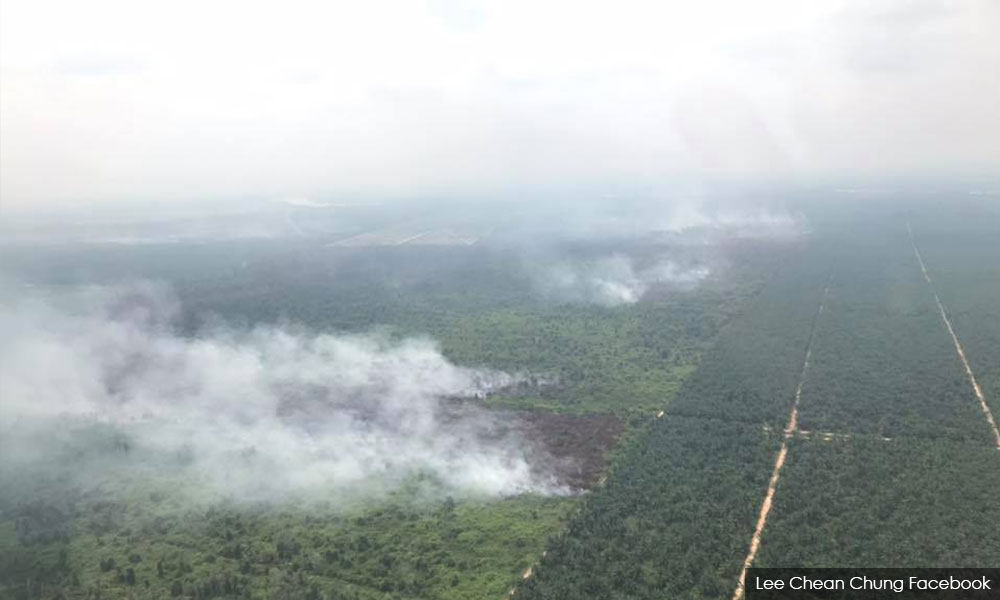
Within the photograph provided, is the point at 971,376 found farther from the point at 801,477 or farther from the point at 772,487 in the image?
the point at 772,487

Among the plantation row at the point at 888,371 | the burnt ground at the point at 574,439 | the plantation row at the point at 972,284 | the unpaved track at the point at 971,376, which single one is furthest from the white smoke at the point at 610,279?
the burnt ground at the point at 574,439

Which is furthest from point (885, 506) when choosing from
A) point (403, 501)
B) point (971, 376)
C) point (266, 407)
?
point (266, 407)

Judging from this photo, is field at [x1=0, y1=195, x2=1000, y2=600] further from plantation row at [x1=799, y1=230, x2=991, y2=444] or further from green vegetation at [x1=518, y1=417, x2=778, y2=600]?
plantation row at [x1=799, y1=230, x2=991, y2=444]

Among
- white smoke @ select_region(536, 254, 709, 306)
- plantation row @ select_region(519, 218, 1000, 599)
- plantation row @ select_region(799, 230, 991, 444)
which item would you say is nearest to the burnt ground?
plantation row @ select_region(519, 218, 1000, 599)

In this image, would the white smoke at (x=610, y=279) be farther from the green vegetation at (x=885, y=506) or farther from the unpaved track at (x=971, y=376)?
the green vegetation at (x=885, y=506)

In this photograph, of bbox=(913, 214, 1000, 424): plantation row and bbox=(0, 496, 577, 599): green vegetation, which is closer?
bbox=(0, 496, 577, 599): green vegetation

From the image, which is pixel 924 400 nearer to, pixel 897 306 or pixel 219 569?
pixel 897 306
